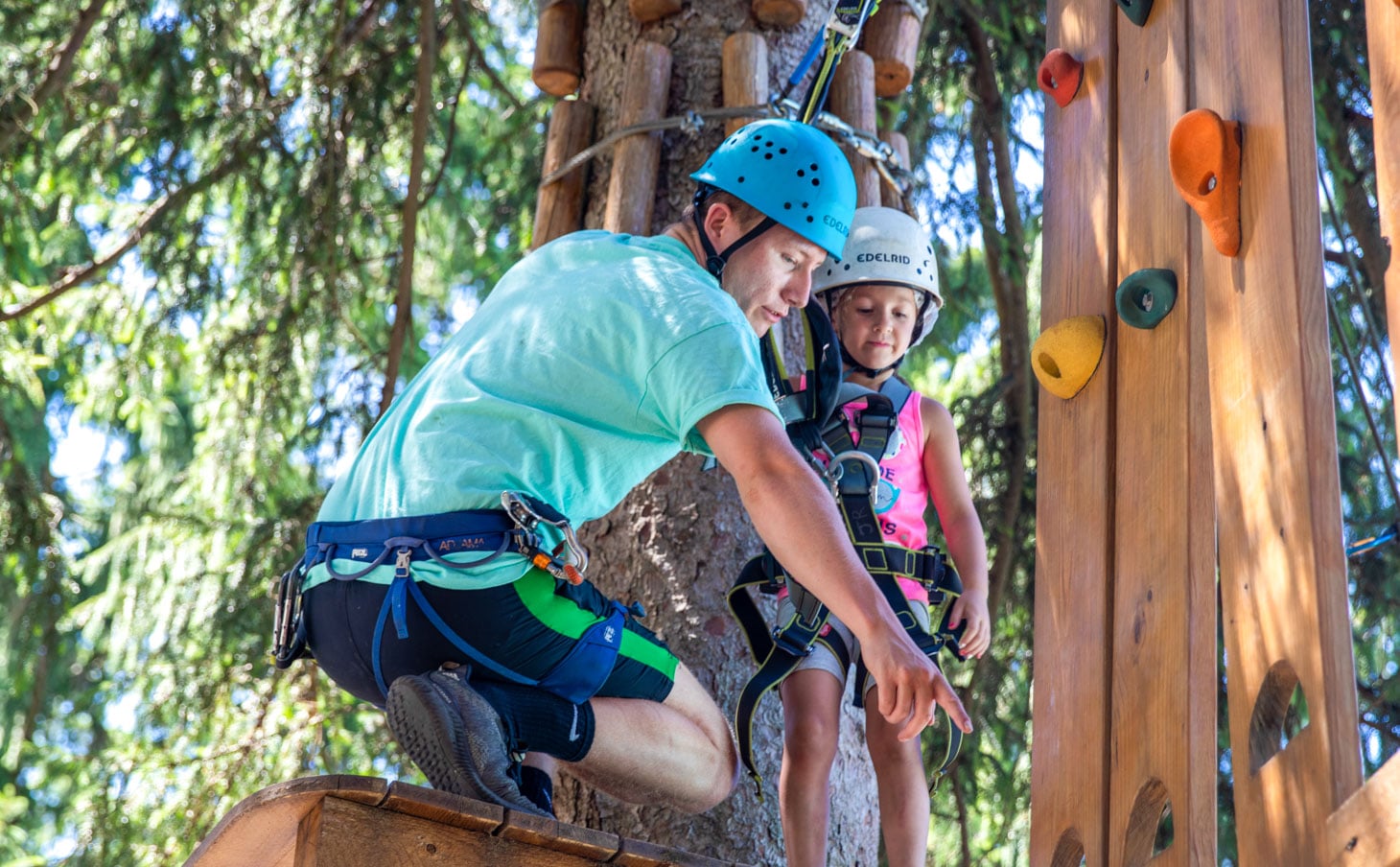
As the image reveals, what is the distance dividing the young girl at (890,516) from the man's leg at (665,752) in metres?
0.31

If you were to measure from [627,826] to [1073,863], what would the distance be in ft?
4.55

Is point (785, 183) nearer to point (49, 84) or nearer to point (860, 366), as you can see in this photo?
point (860, 366)

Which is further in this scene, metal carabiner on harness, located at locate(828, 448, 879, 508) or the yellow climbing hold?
metal carabiner on harness, located at locate(828, 448, 879, 508)

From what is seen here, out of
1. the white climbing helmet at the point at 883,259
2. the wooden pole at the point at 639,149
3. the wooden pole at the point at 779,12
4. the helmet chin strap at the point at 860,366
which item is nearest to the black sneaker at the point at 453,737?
the helmet chin strap at the point at 860,366

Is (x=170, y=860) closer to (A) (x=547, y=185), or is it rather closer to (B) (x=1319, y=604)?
(A) (x=547, y=185)

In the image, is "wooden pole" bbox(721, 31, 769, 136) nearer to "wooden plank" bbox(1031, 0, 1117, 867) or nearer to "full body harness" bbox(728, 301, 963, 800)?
"full body harness" bbox(728, 301, 963, 800)

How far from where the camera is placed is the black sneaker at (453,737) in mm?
2656

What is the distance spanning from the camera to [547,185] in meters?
4.63

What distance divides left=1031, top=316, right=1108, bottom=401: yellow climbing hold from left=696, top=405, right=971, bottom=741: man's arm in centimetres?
56

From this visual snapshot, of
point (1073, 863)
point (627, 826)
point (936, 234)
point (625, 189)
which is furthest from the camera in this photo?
point (936, 234)

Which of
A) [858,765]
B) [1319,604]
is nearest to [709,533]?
[858,765]

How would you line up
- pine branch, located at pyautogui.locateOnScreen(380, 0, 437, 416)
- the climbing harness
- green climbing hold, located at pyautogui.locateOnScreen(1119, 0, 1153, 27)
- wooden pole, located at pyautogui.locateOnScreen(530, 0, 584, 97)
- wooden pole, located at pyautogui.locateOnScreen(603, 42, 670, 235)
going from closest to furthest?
the climbing harness < green climbing hold, located at pyautogui.locateOnScreen(1119, 0, 1153, 27) < wooden pole, located at pyautogui.locateOnScreen(603, 42, 670, 235) < wooden pole, located at pyautogui.locateOnScreen(530, 0, 584, 97) < pine branch, located at pyautogui.locateOnScreen(380, 0, 437, 416)

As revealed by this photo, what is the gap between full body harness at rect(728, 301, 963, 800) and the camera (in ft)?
11.6

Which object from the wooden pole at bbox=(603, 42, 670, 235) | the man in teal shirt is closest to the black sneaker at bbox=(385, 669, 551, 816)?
the man in teal shirt
